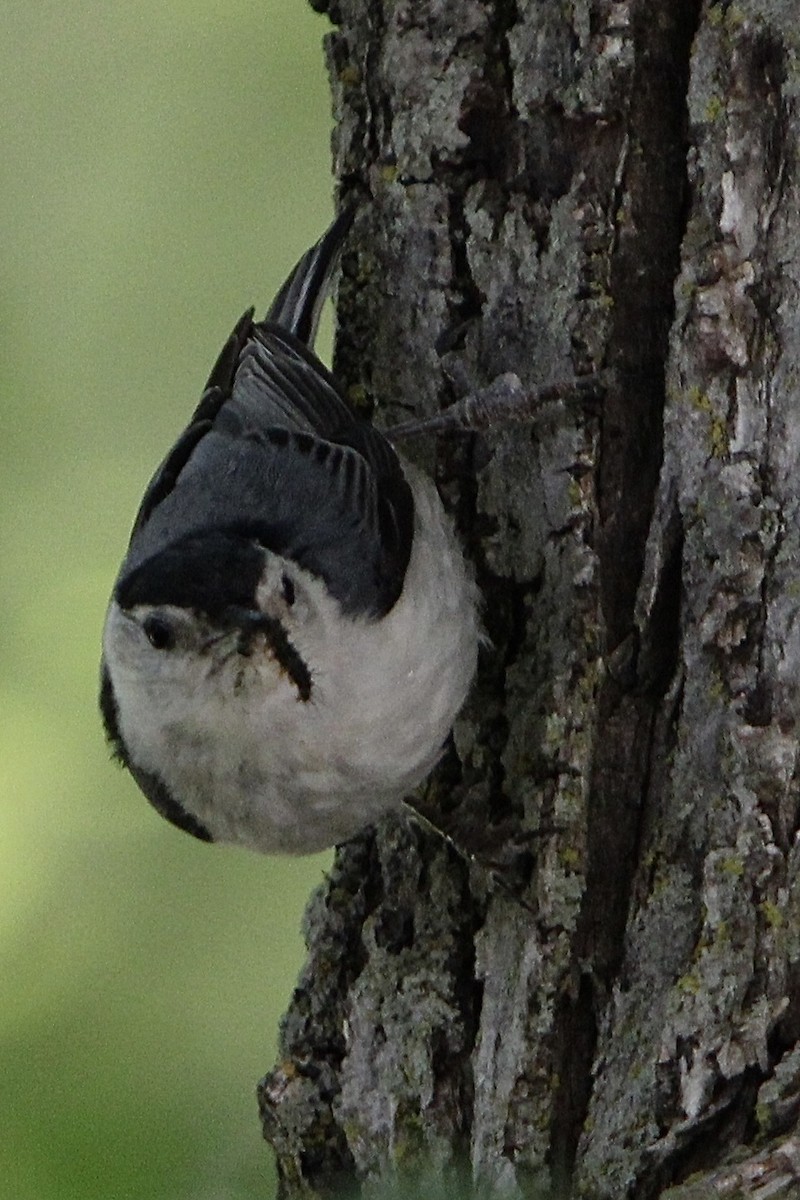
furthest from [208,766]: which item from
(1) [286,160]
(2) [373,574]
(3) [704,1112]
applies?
(1) [286,160]

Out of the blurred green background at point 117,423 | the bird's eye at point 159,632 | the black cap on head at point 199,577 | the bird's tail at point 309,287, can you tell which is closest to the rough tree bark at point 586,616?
the bird's tail at point 309,287

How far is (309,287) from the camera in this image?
2689 millimetres

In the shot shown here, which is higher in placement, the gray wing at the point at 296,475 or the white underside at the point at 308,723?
the gray wing at the point at 296,475

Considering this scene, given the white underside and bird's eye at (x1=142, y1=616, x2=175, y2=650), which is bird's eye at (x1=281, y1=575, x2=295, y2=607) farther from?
bird's eye at (x1=142, y1=616, x2=175, y2=650)

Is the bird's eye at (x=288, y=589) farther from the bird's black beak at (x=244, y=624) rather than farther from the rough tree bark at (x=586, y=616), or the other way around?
the rough tree bark at (x=586, y=616)

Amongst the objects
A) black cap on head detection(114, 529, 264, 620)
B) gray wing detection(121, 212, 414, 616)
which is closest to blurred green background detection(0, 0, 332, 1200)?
gray wing detection(121, 212, 414, 616)

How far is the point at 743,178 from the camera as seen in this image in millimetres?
2061

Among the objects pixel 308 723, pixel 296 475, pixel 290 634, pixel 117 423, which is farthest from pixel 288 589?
pixel 117 423

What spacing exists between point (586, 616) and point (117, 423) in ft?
3.26

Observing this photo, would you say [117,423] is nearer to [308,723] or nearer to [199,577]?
[199,577]

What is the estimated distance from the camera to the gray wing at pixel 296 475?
7.97 ft

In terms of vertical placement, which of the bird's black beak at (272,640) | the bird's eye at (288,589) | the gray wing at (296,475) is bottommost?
the bird's black beak at (272,640)

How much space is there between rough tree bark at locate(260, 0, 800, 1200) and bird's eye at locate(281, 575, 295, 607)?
0.35m

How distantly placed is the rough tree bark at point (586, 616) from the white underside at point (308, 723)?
137 mm
